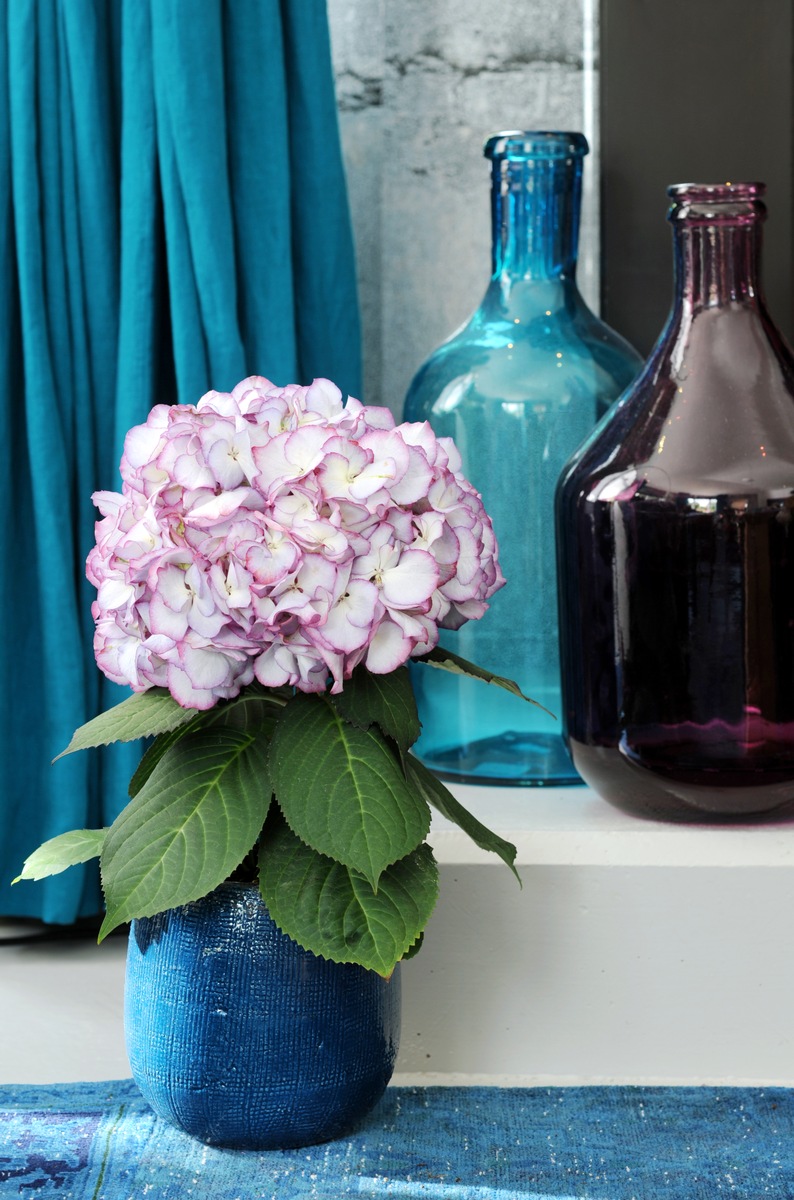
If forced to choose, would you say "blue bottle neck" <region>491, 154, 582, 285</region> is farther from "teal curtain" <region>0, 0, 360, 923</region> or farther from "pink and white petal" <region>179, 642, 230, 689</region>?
"pink and white petal" <region>179, 642, 230, 689</region>

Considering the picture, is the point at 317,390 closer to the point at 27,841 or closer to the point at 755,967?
the point at 755,967

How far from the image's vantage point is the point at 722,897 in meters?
0.73

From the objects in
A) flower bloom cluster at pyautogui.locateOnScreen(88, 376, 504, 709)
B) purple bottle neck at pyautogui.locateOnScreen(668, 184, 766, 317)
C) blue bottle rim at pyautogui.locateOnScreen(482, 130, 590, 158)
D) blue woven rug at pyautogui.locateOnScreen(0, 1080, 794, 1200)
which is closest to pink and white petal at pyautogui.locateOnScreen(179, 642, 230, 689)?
flower bloom cluster at pyautogui.locateOnScreen(88, 376, 504, 709)

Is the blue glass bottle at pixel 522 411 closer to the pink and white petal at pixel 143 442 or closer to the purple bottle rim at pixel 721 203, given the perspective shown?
the purple bottle rim at pixel 721 203

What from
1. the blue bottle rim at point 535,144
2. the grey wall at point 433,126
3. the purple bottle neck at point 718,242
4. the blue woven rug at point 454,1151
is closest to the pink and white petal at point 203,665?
the blue woven rug at point 454,1151

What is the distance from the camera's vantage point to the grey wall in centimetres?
109

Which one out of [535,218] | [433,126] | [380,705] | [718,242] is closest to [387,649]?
[380,705]

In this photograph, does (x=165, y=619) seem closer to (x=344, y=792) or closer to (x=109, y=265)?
(x=344, y=792)

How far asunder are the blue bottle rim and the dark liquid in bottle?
0.95 feet

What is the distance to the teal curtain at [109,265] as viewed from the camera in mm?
979

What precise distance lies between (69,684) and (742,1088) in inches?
22.6

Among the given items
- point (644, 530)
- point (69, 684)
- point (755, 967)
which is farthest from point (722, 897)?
point (69, 684)

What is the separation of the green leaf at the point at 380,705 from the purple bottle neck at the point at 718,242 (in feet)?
1.10

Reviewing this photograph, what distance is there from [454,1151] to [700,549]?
35 cm
